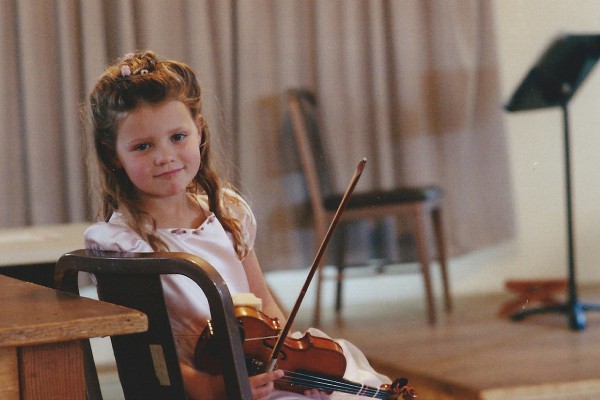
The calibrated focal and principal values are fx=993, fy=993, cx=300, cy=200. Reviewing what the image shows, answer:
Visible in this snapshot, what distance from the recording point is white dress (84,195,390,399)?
1262mm

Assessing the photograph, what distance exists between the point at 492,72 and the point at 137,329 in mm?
3410

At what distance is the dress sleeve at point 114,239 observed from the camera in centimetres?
126

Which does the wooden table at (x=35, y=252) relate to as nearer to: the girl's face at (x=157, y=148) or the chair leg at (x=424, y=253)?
A: the girl's face at (x=157, y=148)

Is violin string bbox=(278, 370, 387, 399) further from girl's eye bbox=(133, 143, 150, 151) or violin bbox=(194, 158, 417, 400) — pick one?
girl's eye bbox=(133, 143, 150, 151)

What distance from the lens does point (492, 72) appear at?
411cm

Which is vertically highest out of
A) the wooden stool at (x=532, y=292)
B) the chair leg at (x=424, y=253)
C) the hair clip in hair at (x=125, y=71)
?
the hair clip in hair at (x=125, y=71)

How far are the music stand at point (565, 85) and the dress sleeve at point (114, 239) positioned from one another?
7.24 feet

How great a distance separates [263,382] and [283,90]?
276 cm

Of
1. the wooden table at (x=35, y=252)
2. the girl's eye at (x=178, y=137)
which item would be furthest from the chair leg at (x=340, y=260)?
the girl's eye at (x=178, y=137)

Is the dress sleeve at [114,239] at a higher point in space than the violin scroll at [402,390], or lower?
higher

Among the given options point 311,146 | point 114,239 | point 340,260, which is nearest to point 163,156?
point 114,239

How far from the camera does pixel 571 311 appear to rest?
3.29m

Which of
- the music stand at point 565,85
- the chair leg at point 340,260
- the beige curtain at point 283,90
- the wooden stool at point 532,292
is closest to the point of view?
the music stand at point 565,85

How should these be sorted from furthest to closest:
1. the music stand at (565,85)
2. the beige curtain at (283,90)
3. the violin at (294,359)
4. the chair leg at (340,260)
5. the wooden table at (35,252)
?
the chair leg at (340,260)
the beige curtain at (283,90)
the music stand at (565,85)
the wooden table at (35,252)
the violin at (294,359)
